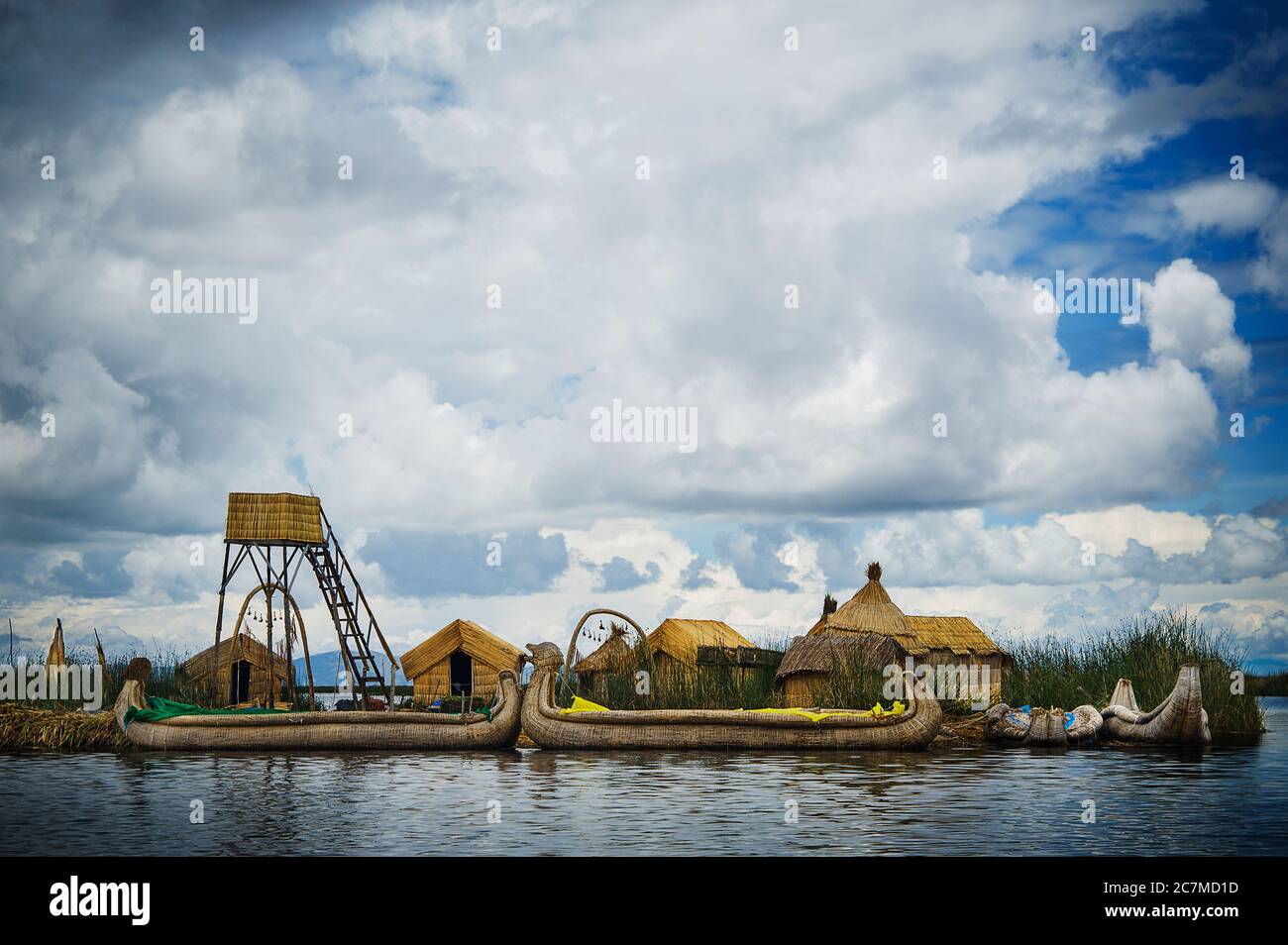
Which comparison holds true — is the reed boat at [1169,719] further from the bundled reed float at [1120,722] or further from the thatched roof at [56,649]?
the thatched roof at [56,649]

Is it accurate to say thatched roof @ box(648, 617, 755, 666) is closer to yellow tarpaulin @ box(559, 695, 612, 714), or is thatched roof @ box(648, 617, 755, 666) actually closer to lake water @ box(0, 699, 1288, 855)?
yellow tarpaulin @ box(559, 695, 612, 714)

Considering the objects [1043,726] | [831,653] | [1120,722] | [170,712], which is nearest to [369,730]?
[170,712]

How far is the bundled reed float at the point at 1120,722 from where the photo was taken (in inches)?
1008

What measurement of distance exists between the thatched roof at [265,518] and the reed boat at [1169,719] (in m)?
18.9

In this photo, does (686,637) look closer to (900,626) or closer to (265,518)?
(900,626)

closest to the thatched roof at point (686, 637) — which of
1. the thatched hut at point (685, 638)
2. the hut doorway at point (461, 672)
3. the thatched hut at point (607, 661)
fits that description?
the thatched hut at point (685, 638)

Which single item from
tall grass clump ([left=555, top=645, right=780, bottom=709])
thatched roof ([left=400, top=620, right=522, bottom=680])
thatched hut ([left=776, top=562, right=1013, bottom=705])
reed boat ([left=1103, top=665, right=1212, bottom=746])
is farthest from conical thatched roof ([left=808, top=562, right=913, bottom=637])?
thatched roof ([left=400, top=620, right=522, bottom=680])

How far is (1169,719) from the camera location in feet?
84.6

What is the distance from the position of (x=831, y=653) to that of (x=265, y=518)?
→ 546 inches

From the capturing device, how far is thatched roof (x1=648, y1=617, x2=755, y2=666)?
38094mm

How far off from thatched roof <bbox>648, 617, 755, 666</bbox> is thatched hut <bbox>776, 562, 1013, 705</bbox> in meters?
3.46
